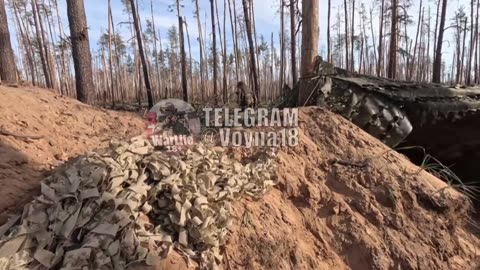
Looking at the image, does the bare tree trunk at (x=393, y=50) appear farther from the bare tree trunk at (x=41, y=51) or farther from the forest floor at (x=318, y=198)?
the bare tree trunk at (x=41, y=51)

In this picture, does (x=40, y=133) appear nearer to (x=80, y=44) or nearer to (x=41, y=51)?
(x=80, y=44)

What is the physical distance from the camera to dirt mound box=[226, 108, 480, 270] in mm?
2363

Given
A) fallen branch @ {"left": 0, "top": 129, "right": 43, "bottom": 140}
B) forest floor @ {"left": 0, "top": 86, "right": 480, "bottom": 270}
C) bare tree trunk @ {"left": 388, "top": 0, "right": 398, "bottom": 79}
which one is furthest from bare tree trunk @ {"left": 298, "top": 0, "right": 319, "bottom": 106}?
bare tree trunk @ {"left": 388, "top": 0, "right": 398, "bottom": 79}

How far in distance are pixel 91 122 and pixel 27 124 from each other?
644mm

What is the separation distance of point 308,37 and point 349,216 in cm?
260

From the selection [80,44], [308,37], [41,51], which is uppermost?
[41,51]

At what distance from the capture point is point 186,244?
6.53ft

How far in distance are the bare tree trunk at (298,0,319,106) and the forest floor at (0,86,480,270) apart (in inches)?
37.8

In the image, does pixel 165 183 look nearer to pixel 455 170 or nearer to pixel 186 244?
pixel 186 244

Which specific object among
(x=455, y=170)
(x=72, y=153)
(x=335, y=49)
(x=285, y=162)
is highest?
(x=335, y=49)

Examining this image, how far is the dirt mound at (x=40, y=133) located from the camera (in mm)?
2281

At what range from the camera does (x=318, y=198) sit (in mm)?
2861

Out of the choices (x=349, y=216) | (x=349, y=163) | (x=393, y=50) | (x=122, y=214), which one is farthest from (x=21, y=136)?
(x=393, y=50)

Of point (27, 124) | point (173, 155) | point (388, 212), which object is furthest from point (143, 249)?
point (388, 212)
